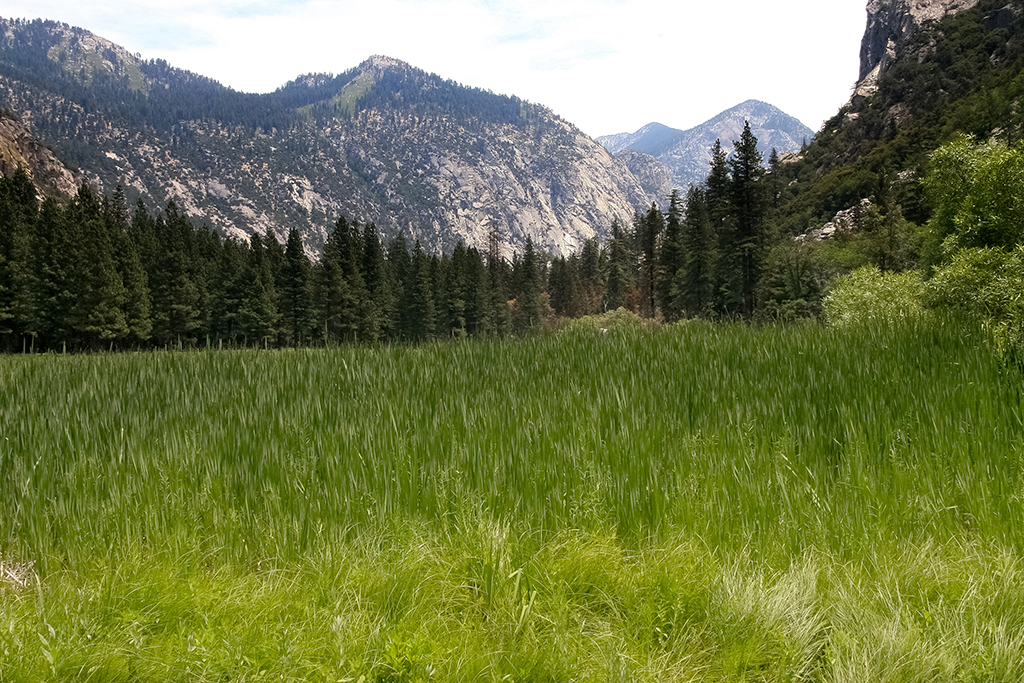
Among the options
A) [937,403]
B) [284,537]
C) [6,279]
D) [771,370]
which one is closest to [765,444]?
[937,403]

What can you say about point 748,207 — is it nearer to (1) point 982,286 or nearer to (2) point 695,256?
(2) point 695,256

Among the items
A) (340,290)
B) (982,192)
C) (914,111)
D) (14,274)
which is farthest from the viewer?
(914,111)

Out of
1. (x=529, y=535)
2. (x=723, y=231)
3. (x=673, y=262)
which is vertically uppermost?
(x=723, y=231)

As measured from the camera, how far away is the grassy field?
8.01 ft

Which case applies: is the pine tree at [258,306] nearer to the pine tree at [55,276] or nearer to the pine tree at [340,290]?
the pine tree at [340,290]

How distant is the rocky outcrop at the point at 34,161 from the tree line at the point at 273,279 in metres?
33.3

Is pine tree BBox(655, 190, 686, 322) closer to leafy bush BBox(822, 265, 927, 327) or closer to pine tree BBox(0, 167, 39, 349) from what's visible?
leafy bush BBox(822, 265, 927, 327)

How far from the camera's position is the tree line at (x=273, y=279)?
129 feet

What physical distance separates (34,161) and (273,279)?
77.9 metres

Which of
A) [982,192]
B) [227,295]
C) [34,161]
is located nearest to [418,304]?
[227,295]

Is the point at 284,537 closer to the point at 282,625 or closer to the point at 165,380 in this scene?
the point at 282,625

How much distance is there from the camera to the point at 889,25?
117 m

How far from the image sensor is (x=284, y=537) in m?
3.48

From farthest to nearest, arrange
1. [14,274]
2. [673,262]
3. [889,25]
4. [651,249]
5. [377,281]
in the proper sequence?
[889,25] → [651,249] → [673,262] → [377,281] → [14,274]
